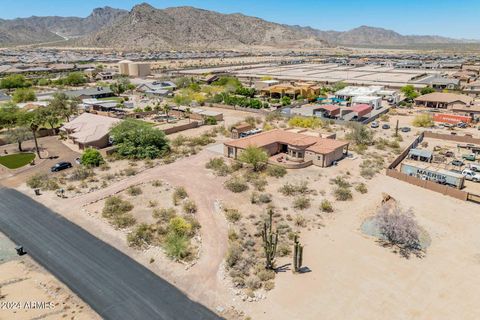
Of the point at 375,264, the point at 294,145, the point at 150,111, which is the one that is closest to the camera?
the point at 375,264

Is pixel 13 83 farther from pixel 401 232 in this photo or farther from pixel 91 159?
pixel 401 232

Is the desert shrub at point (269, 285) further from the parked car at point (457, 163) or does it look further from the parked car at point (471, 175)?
the parked car at point (457, 163)

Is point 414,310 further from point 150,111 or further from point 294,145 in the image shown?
point 150,111

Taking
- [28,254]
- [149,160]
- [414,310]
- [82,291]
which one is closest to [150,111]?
[149,160]

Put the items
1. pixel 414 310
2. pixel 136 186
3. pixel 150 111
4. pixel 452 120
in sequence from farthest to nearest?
pixel 150 111
pixel 452 120
pixel 136 186
pixel 414 310

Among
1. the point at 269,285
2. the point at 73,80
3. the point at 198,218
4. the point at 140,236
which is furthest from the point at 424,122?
the point at 73,80

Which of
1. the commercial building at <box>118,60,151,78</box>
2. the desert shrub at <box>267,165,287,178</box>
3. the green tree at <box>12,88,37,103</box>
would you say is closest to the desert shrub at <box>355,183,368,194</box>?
the desert shrub at <box>267,165,287,178</box>

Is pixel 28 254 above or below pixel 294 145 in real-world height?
below

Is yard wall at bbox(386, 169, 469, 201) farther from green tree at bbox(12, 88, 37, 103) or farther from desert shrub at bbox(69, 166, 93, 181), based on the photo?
green tree at bbox(12, 88, 37, 103)
